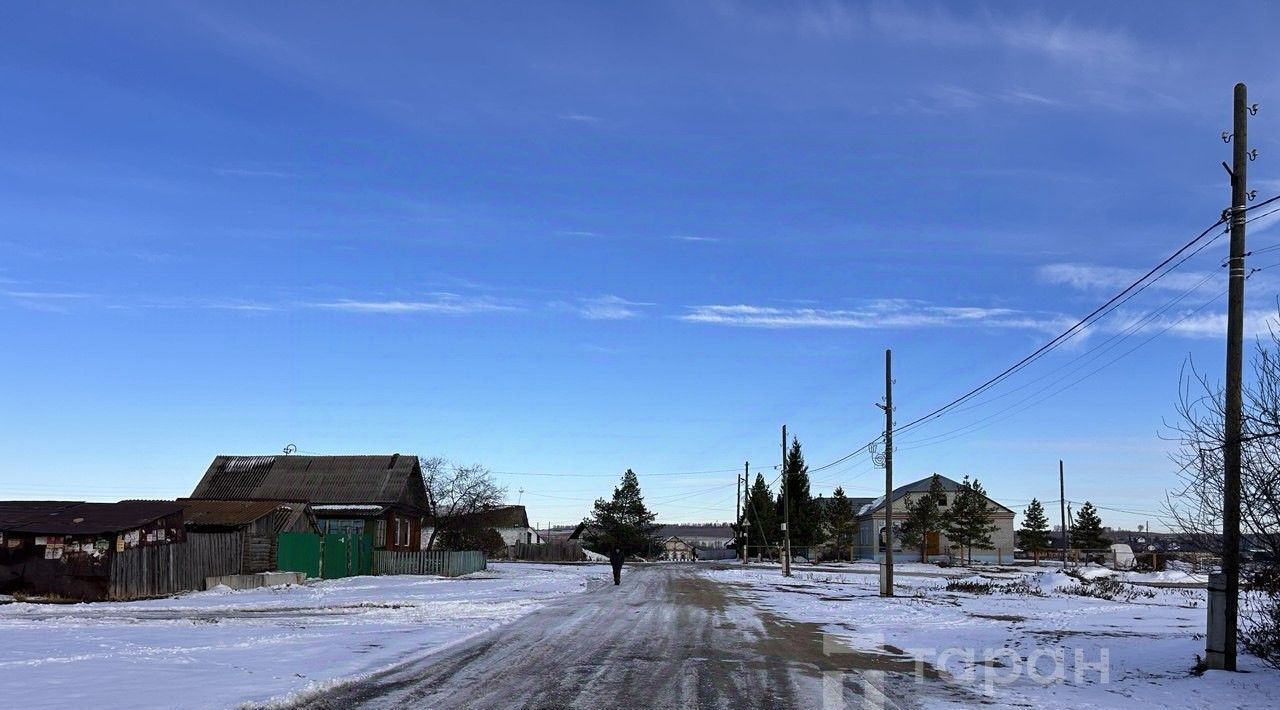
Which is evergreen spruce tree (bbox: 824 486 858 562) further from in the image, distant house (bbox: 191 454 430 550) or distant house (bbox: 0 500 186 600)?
distant house (bbox: 0 500 186 600)

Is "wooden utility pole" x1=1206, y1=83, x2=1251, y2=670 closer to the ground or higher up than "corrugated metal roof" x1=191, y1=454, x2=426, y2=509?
higher up

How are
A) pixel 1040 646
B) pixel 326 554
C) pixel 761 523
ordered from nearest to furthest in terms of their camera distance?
pixel 1040 646 < pixel 326 554 < pixel 761 523

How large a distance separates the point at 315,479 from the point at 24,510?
71.8ft

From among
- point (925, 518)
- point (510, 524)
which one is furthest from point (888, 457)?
point (510, 524)

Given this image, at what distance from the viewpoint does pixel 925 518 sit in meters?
79.7

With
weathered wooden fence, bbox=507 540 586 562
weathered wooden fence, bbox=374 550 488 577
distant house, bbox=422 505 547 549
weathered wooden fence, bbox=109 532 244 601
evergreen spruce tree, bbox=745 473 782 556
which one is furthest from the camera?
evergreen spruce tree, bbox=745 473 782 556

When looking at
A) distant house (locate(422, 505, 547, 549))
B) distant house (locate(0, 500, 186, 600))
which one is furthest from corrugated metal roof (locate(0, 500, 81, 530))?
distant house (locate(422, 505, 547, 549))

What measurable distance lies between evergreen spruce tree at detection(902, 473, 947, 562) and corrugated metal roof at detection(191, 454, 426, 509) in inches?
1718

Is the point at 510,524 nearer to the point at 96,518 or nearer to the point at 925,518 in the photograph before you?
the point at 925,518

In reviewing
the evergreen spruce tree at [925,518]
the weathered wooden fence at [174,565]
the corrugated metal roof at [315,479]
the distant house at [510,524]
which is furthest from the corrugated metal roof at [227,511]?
the evergreen spruce tree at [925,518]

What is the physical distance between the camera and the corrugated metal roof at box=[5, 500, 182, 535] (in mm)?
26688

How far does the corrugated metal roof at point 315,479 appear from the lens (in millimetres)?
50062

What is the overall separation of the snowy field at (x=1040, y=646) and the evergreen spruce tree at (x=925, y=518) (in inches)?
1948

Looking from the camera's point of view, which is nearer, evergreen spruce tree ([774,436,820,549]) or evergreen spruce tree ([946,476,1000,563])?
evergreen spruce tree ([946,476,1000,563])
